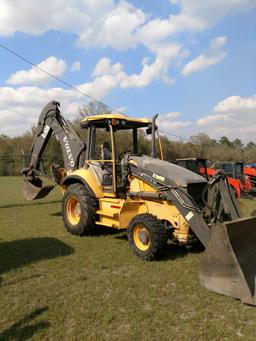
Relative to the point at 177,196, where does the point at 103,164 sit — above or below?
above

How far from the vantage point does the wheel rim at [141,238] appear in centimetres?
658

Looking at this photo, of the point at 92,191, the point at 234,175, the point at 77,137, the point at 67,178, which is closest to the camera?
the point at 92,191

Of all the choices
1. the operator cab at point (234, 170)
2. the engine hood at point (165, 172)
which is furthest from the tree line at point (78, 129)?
the engine hood at point (165, 172)

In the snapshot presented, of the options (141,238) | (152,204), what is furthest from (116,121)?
(141,238)

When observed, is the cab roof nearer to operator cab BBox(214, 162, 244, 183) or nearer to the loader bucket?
the loader bucket

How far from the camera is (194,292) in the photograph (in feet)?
16.9

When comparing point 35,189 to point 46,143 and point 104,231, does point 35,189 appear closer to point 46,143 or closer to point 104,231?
point 46,143

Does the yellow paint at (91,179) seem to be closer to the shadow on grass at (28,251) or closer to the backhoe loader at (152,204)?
the backhoe loader at (152,204)

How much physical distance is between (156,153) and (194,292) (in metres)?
4.00

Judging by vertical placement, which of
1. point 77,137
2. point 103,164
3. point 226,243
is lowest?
point 226,243

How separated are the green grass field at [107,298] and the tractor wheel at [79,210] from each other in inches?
21.9

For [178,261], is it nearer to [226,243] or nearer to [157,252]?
[157,252]

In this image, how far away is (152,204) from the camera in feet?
23.8

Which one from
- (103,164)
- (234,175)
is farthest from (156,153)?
(234,175)
